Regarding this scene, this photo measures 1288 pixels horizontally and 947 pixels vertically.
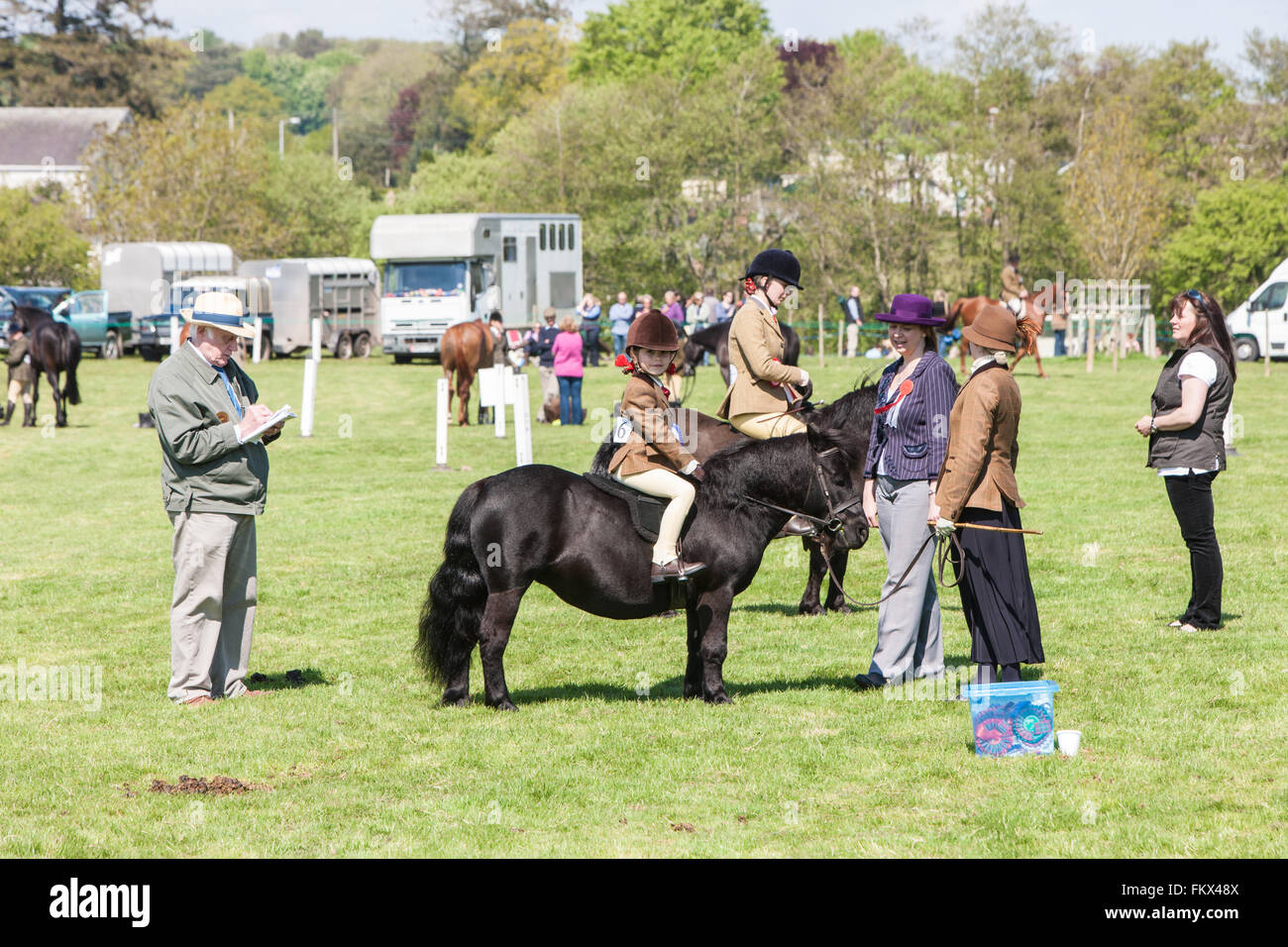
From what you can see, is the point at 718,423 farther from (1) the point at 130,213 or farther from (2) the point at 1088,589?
(1) the point at 130,213

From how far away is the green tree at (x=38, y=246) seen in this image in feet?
183

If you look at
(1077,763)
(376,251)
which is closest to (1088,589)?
(1077,763)

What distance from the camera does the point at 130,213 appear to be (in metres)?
56.3

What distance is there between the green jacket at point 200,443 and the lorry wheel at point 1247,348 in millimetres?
36216

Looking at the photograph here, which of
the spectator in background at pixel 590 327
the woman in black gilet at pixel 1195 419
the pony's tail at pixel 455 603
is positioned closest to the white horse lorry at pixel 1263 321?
the spectator in background at pixel 590 327

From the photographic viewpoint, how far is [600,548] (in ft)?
26.3

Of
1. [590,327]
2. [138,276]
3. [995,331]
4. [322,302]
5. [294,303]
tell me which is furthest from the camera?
[138,276]

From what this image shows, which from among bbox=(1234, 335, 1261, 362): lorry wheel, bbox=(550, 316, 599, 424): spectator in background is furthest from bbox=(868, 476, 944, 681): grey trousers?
bbox=(1234, 335, 1261, 362): lorry wheel

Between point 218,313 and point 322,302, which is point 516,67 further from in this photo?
point 218,313

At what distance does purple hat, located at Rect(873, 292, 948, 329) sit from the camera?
8336 mm

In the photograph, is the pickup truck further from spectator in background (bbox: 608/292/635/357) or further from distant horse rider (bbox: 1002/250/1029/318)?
distant horse rider (bbox: 1002/250/1029/318)

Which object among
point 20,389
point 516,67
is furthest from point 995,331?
point 516,67

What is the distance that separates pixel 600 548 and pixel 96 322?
40526mm

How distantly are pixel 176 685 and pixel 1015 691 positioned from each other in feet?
16.1
